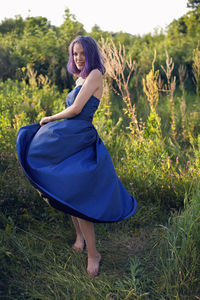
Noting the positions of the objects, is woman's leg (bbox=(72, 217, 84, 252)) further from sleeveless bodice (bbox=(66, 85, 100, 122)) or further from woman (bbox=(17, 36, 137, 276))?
sleeveless bodice (bbox=(66, 85, 100, 122))

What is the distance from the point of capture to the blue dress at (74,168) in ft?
6.83

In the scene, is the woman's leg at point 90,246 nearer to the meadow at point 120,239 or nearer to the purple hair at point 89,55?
the meadow at point 120,239

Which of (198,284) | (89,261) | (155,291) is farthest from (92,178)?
(198,284)

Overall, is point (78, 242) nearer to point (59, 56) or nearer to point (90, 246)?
point (90, 246)

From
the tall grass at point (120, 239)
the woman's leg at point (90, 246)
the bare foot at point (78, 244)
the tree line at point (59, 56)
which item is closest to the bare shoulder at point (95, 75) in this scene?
the woman's leg at point (90, 246)

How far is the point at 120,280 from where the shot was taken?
7.54 feet

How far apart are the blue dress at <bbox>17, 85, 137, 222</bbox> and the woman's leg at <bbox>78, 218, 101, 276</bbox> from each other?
0.37ft

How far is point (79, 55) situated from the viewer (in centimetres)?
232

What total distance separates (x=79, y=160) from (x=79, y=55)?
81cm

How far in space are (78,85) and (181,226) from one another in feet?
4.43

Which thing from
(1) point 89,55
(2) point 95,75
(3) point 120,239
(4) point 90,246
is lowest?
(3) point 120,239

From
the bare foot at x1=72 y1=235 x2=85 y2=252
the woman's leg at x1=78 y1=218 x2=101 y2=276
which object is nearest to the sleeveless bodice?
the woman's leg at x1=78 y1=218 x2=101 y2=276

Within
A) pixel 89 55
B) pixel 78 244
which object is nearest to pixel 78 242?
pixel 78 244

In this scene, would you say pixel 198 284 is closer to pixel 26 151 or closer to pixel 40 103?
pixel 26 151
